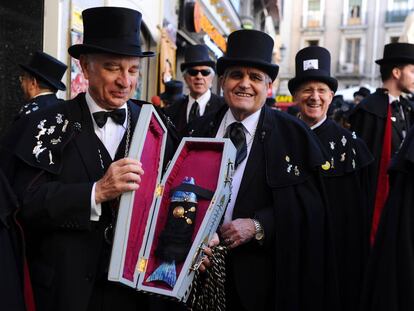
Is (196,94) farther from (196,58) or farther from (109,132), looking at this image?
(109,132)

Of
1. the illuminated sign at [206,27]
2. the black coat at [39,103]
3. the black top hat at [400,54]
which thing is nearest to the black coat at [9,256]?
the black coat at [39,103]

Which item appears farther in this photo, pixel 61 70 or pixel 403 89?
pixel 403 89

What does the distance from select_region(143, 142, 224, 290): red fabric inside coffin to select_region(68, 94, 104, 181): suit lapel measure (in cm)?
33

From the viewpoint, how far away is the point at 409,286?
1.94 metres

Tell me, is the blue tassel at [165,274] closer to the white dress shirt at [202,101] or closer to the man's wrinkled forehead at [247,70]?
the man's wrinkled forehead at [247,70]

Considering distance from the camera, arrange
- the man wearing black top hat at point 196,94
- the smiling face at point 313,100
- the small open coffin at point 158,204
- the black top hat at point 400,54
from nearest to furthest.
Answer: the small open coffin at point 158,204 → the smiling face at point 313,100 → the black top hat at point 400,54 → the man wearing black top hat at point 196,94

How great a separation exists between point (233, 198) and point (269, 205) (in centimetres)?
20

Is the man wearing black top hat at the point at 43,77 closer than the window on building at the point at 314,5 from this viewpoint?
Yes

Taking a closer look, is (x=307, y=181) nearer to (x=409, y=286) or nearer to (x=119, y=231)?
(x=409, y=286)

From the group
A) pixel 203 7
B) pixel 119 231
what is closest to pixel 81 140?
pixel 119 231

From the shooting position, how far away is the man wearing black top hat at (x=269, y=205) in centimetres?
259

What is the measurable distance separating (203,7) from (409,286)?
13.3m

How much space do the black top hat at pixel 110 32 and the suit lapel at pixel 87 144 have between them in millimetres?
298

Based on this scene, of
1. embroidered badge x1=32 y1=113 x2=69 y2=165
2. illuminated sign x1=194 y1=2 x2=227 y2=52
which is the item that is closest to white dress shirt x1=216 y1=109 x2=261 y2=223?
embroidered badge x1=32 y1=113 x2=69 y2=165
